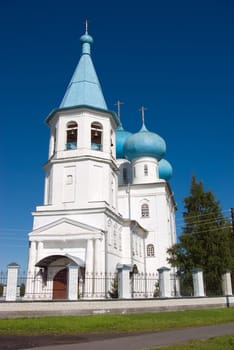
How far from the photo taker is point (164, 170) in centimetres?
3409

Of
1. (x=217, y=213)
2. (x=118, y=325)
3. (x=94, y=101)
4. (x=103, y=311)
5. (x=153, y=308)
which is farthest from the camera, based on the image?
(x=94, y=101)

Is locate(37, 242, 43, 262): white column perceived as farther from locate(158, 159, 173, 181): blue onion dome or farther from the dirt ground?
locate(158, 159, 173, 181): blue onion dome

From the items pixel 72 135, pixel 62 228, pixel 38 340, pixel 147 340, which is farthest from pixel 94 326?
pixel 72 135

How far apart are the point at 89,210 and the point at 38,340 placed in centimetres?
1277

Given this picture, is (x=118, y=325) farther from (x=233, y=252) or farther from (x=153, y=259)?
(x=153, y=259)

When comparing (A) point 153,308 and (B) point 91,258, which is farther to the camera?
(B) point 91,258

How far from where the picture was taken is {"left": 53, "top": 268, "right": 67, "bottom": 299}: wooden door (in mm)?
19203

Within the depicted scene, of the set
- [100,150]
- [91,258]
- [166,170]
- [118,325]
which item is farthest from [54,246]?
[166,170]

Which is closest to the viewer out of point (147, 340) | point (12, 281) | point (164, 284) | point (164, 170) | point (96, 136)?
point (147, 340)

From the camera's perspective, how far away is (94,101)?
23859 millimetres

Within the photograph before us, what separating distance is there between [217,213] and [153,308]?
30.6 feet

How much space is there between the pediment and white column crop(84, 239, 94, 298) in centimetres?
81

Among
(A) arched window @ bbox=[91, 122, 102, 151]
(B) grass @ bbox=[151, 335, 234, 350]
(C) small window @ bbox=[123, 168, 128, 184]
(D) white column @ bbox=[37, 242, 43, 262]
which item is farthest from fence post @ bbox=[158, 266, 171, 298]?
(C) small window @ bbox=[123, 168, 128, 184]

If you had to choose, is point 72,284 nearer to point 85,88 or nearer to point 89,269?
point 89,269
